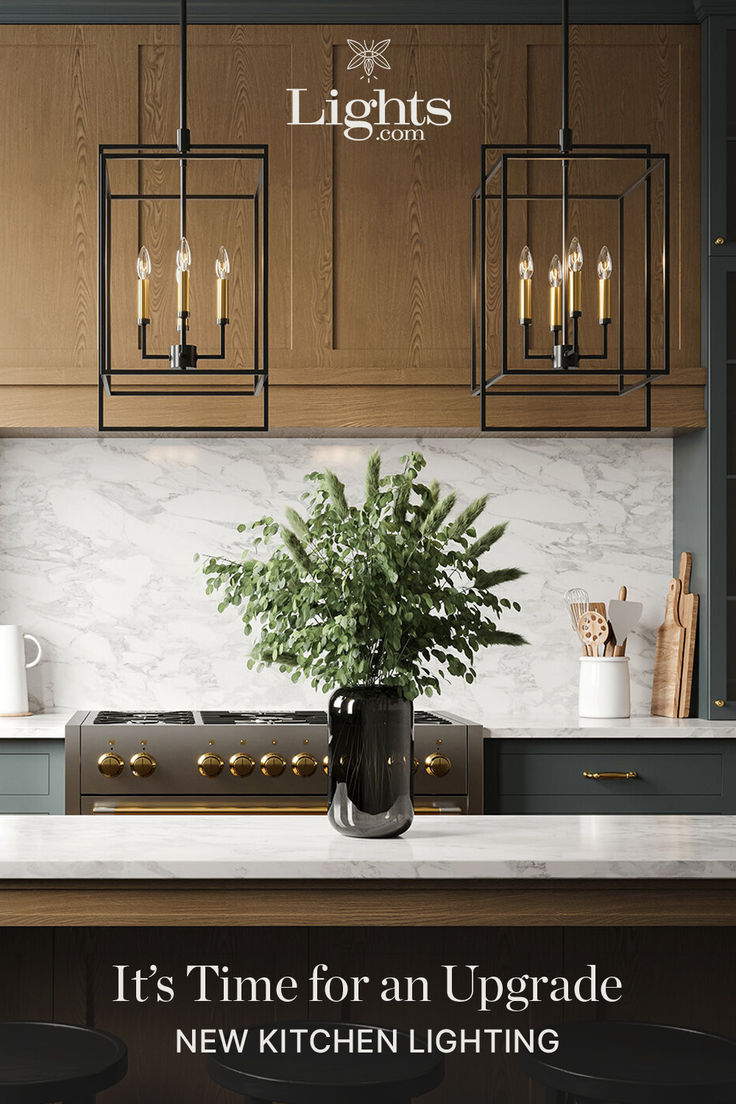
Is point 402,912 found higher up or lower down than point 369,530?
lower down

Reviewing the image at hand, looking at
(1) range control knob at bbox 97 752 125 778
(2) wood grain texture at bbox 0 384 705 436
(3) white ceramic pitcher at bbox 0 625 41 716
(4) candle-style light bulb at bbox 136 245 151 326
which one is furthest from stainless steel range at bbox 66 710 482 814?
(4) candle-style light bulb at bbox 136 245 151 326

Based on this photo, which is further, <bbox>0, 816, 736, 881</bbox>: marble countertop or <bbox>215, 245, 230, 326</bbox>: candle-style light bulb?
<bbox>215, 245, 230, 326</bbox>: candle-style light bulb

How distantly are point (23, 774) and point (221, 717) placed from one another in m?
0.59

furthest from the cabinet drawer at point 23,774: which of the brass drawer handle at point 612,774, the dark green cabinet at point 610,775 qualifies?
the brass drawer handle at point 612,774

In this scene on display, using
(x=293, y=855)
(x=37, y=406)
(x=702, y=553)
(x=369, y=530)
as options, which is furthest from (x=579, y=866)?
(x=37, y=406)

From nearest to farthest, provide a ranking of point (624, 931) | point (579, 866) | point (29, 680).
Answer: point (579, 866) < point (624, 931) < point (29, 680)

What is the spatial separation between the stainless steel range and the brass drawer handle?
0.33 m

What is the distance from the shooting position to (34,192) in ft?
11.9

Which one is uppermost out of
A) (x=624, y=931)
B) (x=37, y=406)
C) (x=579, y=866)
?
(x=37, y=406)

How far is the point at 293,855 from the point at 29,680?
2494 millimetres

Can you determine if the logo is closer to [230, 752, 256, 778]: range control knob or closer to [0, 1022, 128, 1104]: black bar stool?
[230, 752, 256, 778]: range control knob

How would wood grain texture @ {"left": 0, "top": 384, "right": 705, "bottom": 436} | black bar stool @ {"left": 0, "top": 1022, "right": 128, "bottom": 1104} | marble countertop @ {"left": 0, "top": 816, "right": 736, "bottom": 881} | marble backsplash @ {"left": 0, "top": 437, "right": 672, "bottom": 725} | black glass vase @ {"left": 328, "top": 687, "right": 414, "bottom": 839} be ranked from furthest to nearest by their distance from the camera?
marble backsplash @ {"left": 0, "top": 437, "right": 672, "bottom": 725} → wood grain texture @ {"left": 0, "top": 384, "right": 705, "bottom": 436} → black glass vase @ {"left": 328, "top": 687, "right": 414, "bottom": 839} → marble countertop @ {"left": 0, "top": 816, "right": 736, "bottom": 881} → black bar stool @ {"left": 0, "top": 1022, "right": 128, "bottom": 1104}

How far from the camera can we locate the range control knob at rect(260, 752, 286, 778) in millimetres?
3283

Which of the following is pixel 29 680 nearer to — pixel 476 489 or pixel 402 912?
pixel 476 489
